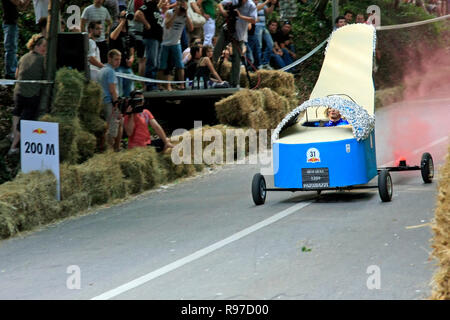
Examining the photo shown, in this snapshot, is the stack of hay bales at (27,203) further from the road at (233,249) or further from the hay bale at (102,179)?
the hay bale at (102,179)

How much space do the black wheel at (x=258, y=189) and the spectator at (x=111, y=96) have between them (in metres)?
3.54

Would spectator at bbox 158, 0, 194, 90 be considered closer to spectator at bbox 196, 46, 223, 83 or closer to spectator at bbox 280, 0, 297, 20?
spectator at bbox 196, 46, 223, 83

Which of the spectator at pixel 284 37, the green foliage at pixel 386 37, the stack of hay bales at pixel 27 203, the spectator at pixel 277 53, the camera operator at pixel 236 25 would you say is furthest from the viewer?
the green foliage at pixel 386 37

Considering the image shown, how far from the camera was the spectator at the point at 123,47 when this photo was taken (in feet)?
57.5

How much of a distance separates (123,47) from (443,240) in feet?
36.7

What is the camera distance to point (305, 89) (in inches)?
1048

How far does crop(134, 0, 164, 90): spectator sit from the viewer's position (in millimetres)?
19078

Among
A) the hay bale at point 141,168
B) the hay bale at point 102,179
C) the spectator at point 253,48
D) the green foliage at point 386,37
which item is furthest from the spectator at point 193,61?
the green foliage at point 386,37

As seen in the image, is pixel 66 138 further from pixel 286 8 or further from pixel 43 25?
pixel 286 8

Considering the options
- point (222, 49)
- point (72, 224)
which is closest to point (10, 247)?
point (72, 224)

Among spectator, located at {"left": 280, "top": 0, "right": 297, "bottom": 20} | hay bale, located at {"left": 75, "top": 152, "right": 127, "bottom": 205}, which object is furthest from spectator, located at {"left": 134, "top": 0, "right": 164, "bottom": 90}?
spectator, located at {"left": 280, "top": 0, "right": 297, "bottom": 20}

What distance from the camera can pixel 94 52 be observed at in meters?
17.1

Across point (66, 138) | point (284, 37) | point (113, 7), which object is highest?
point (113, 7)

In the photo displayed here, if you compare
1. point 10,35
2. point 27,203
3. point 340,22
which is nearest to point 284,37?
point 340,22
